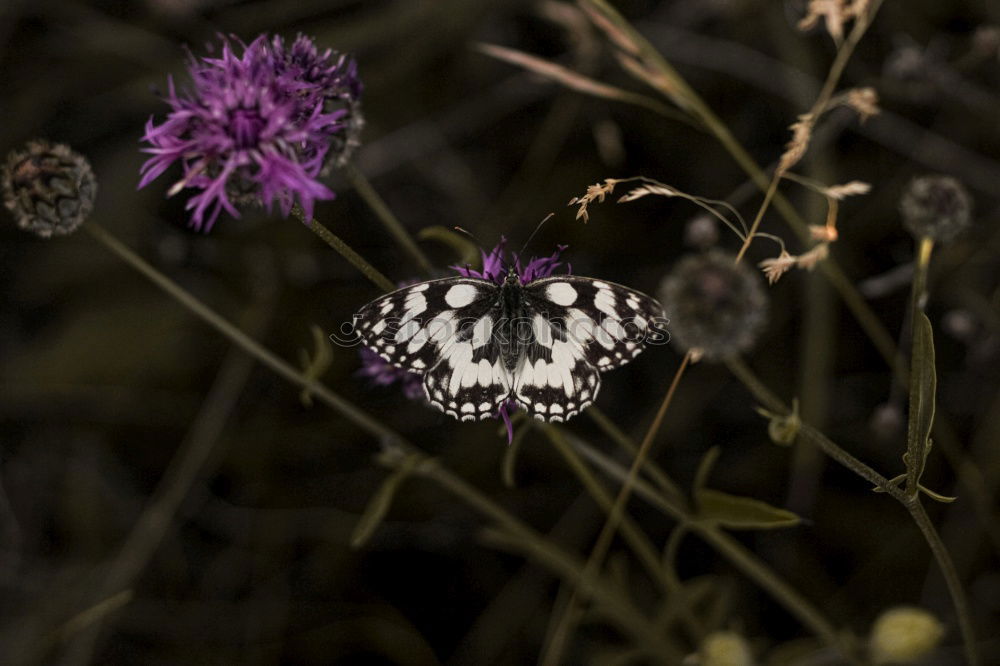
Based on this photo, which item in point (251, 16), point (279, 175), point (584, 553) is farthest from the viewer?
point (251, 16)

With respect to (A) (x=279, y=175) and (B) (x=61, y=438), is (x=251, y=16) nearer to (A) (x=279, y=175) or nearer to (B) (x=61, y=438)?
(B) (x=61, y=438)

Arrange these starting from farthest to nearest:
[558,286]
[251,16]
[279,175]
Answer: [251,16] < [558,286] < [279,175]

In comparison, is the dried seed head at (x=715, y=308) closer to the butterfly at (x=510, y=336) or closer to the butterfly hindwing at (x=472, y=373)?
the butterfly at (x=510, y=336)

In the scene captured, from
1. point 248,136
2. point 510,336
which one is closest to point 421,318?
point 510,336

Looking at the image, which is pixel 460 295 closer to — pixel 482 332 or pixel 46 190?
pixel 482 332

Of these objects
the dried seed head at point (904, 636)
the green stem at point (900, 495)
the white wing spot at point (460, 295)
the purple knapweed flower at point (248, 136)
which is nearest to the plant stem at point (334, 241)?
the purple knapweed flower at point (248, 136)

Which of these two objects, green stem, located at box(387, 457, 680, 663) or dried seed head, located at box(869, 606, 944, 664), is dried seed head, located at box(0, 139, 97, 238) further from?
dried seed head, located at box(869, 606, 944, 664)

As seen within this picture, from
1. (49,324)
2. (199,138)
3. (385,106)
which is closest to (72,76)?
(49,324)
